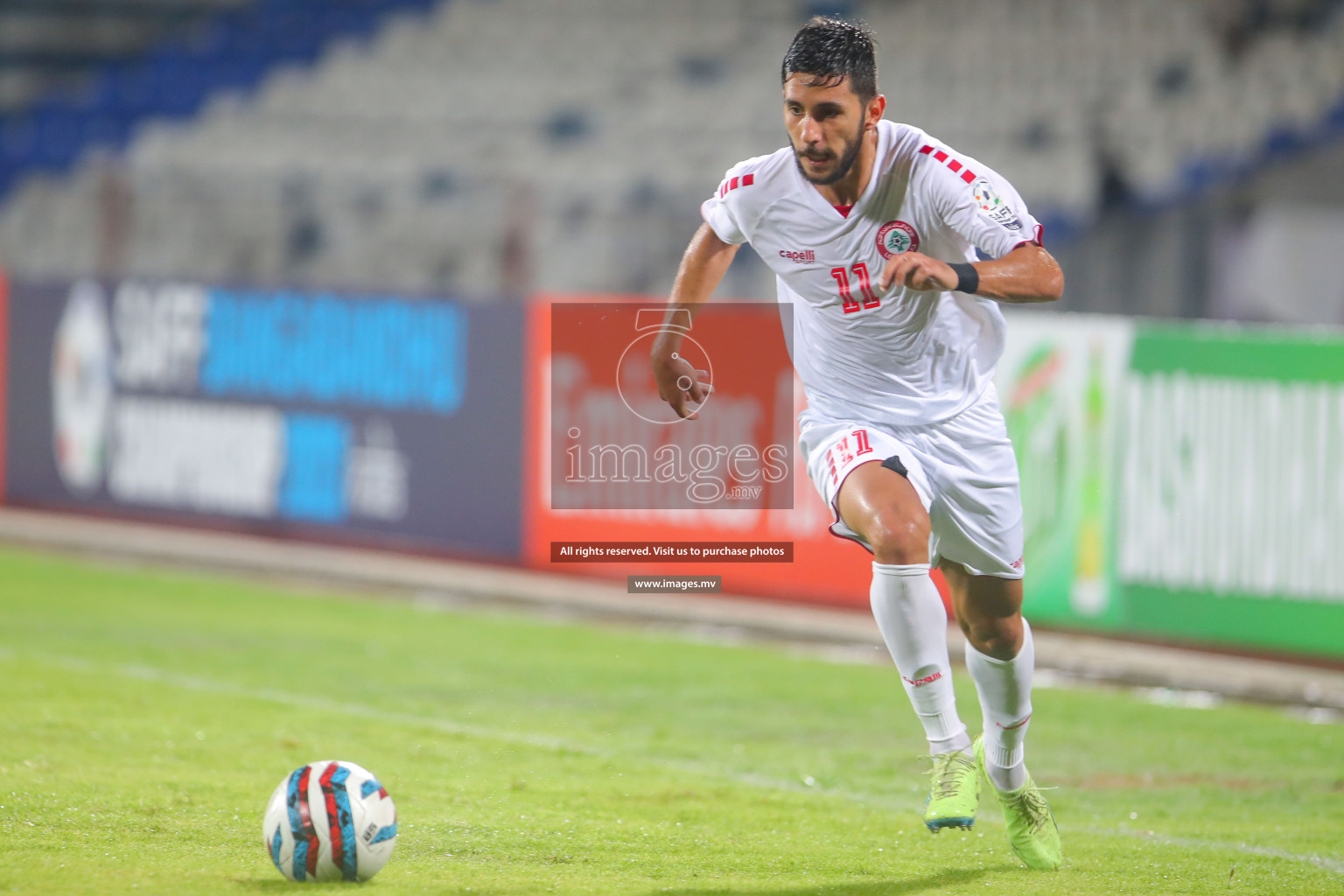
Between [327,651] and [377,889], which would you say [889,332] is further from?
[327,651]

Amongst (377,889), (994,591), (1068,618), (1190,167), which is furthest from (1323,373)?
(1190,167)

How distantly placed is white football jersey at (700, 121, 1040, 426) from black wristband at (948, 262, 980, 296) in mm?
261

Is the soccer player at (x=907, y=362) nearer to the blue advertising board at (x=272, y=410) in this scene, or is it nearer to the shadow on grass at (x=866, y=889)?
the shadow on grass at (x=866, y=889)

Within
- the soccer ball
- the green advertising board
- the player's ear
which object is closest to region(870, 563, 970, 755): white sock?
the player's ear

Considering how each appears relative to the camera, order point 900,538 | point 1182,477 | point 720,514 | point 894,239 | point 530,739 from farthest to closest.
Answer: point 720,514, point 1182,477, point 530,739, point 894,239, point 900,538

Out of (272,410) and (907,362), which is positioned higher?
(907,362)

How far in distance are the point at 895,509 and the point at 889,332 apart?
0.60m

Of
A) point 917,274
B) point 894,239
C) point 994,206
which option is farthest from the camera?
point 894,239

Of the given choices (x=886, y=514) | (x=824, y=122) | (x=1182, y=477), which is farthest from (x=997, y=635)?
(x=1182, y=477)

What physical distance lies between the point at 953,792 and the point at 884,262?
1.42m

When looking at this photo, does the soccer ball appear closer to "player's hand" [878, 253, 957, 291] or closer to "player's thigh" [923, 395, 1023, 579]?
"player's thigh" [923, 395, 1023, 579]

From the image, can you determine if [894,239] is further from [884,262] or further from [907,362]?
[907,362]

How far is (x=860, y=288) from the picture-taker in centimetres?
509

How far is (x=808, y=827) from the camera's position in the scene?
5750 millimetres
